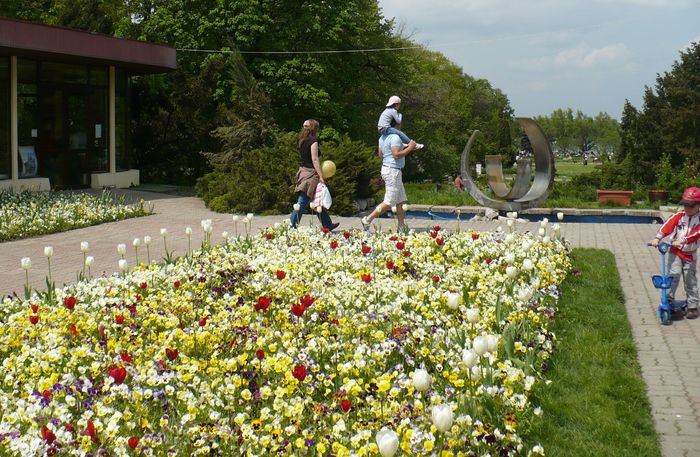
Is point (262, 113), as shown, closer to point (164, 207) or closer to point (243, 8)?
point (164, 207)

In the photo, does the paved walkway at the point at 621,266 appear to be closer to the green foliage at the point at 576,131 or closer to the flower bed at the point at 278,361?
the flower bed at the point at 278,361

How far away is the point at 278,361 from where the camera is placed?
4.77 m

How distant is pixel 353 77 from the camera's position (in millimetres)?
36250

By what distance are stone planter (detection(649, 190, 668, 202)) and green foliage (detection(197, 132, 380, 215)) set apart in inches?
385

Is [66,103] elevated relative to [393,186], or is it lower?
elevated

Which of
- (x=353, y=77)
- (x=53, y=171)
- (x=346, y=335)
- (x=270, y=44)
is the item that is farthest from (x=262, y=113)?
(x=346, y=335)

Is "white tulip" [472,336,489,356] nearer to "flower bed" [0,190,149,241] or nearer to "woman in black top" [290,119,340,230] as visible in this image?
"woman in black top" [290,119,340,230]

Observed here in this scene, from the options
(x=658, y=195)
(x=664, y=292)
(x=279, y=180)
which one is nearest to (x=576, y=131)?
(x=658, y=195)

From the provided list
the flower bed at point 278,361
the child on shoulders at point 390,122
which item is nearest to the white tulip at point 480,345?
the flower bed at point 278,361

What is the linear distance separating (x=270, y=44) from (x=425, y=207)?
12859 mm

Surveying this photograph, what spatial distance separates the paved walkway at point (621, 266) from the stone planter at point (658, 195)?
887 centimetres

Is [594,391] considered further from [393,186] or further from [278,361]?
[393,186]

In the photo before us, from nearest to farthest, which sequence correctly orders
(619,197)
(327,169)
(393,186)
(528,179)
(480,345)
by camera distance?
(480,345) → (393,186) → (327,169) → (528,179) → (619,197)

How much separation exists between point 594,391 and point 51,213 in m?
11.9
